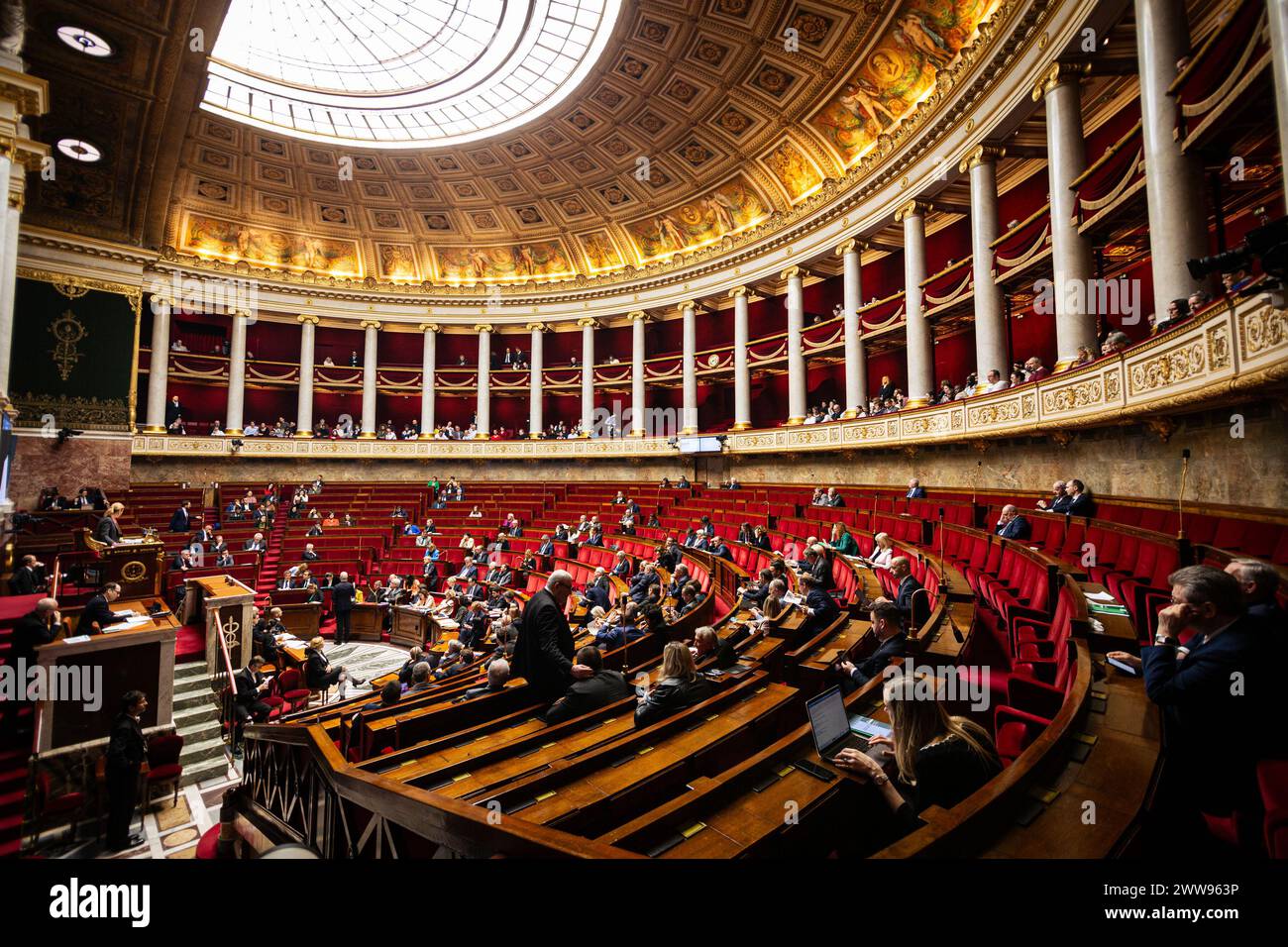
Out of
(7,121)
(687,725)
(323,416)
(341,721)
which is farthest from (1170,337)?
(323,416)

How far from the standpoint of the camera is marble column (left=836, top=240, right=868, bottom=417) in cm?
1550

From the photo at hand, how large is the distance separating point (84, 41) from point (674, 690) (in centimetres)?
1904

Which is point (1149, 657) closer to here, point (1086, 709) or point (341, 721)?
point (1086, 709)

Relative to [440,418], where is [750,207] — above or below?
above

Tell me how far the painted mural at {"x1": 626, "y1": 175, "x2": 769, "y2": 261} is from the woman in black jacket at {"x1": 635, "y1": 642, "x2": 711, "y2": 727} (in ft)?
63.2

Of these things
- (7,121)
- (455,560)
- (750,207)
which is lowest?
(455,560)

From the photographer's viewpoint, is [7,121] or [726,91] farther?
[726,91]

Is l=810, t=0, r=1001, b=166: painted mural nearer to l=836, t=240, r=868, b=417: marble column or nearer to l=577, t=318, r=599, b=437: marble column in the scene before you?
l=836, t=240, r=868, b=417: marble column

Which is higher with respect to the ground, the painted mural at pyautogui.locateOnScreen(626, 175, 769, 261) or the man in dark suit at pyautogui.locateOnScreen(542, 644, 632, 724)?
the painted mural at pyautogui.locateOnScreen(626, 175, 769, 261)

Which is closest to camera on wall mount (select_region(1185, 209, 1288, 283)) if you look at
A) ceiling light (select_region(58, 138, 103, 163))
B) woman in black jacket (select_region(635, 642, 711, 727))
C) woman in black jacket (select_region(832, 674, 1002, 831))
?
woman in black jacket (select_region(832, 674, 1002, 831))

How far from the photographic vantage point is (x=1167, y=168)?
6.82 meters

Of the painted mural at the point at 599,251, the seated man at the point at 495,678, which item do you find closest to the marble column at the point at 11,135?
the seated man at the point at 495,678

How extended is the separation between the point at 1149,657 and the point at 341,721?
426cm

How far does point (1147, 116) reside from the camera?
23.5 feet
